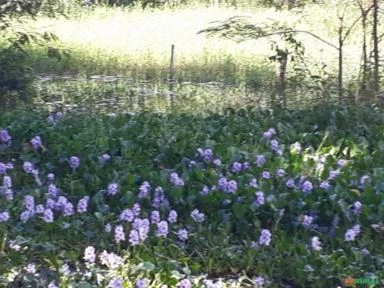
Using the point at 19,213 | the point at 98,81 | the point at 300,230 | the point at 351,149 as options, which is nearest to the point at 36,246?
the point at 19,213

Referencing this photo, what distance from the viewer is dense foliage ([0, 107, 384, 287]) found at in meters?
4.18

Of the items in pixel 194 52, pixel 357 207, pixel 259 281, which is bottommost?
pixel 194 52

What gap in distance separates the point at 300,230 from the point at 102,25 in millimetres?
11010

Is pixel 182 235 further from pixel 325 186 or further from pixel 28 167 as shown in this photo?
pixel 28 167

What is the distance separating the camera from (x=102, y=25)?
15305 mm

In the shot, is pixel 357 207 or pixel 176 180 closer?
pixel 357 207

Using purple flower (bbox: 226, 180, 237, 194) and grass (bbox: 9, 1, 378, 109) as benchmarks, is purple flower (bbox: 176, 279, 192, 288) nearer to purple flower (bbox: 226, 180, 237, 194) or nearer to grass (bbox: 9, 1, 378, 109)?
purple flower (bbox: 226, 180, 237, 194)

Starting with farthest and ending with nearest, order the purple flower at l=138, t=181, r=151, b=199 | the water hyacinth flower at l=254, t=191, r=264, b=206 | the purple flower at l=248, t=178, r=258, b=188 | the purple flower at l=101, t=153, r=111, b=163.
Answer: the purple flower at l=101, t=153, r=111, b=163 → the purple flower at l=248, t=178, r=258, b=188 → the purple flower at l=138, t=181, r=151, b=199 → the water hyacinth flower at l=254, t=191, r=264, b=206

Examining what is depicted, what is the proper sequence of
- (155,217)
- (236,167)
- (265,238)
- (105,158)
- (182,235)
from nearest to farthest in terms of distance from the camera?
(265,238) → (182,235) → (155,217) → (236,167) → (105,158)

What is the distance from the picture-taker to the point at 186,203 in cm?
502

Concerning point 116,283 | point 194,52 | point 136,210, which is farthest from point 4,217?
point 194,52

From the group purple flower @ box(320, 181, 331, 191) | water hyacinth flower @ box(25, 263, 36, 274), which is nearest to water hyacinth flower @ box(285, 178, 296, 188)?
purple flower @ box(320, 181, 331, 191)

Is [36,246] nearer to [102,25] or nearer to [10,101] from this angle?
[10,101]

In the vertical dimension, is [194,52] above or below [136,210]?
below
